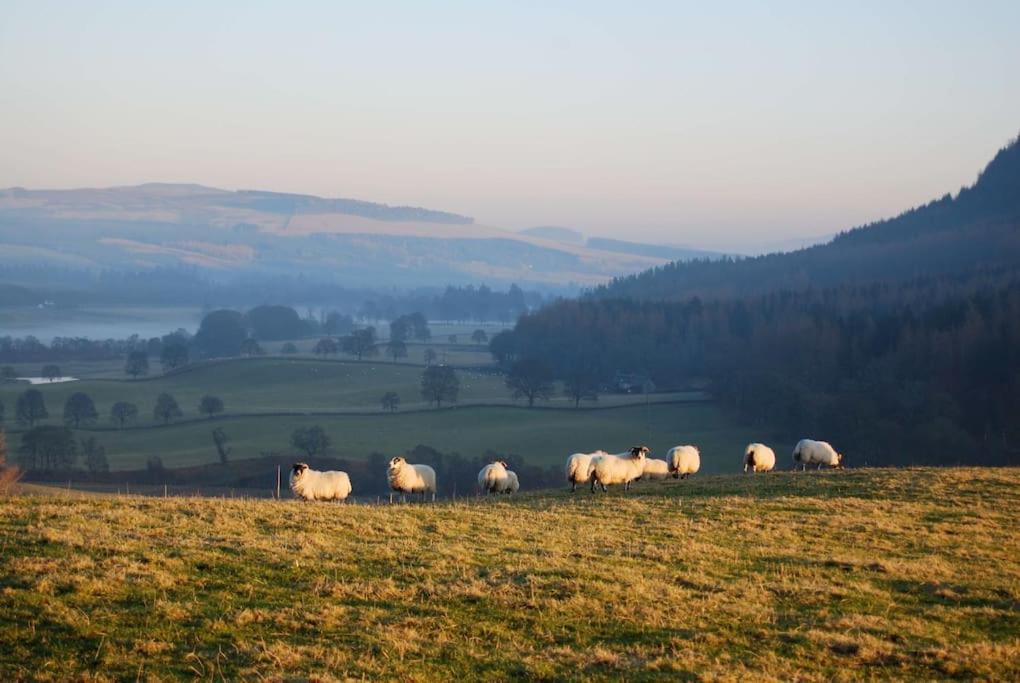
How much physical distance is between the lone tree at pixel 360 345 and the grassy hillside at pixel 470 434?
2444 inches

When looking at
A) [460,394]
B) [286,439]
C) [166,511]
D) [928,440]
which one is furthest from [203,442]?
[166,511]

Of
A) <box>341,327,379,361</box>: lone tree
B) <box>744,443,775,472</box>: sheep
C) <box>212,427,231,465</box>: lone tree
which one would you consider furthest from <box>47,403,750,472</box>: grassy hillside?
<box>341,327,379,361</box>: lone tree

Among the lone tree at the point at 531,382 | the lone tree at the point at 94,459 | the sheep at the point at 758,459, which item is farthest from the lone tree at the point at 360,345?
the sheep at the point at 758,459

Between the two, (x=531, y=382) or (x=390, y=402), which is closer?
(x=390, y=402)

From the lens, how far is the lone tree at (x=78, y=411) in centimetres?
10306

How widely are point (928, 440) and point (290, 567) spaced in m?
75.5

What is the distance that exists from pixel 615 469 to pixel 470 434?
70.1m

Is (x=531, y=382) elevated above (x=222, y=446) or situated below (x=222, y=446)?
above

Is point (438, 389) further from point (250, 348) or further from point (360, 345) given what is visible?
point (250, 348)

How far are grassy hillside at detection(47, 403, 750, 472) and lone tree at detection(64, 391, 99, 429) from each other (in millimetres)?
4866

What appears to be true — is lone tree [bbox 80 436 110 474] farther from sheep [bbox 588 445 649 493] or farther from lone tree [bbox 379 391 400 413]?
sheep [bbox 588 445 649 493]

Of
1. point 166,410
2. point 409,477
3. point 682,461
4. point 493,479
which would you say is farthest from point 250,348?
point 493,479

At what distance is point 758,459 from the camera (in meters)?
34.9

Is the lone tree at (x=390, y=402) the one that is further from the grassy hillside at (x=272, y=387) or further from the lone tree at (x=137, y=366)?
the lone tree at (x=137, y=366)
